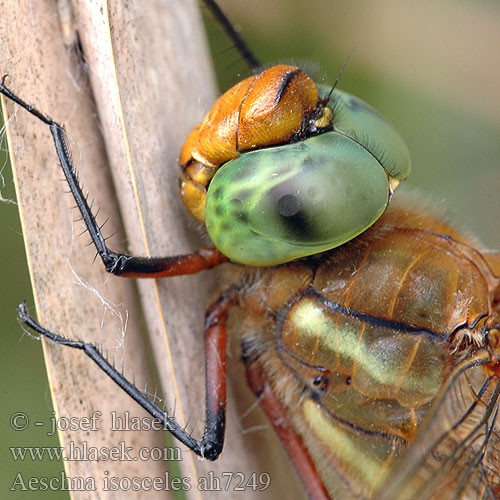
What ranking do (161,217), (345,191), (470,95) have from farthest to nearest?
(470,95) < (161,217) < (345,191)

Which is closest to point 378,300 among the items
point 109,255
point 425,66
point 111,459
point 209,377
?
point 209,377

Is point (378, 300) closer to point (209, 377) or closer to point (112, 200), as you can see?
point (209, 377)

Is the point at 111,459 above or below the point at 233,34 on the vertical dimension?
below

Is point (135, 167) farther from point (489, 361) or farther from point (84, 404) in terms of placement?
point (489, 361)

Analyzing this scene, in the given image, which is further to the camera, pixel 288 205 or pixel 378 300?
pixel 378 300

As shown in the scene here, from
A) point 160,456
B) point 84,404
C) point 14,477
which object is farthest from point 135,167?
point 14,477

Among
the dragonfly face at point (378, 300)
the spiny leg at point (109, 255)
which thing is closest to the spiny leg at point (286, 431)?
the dragonfly face at point (378, 300)

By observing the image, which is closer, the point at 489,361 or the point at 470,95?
the point at 489,361
